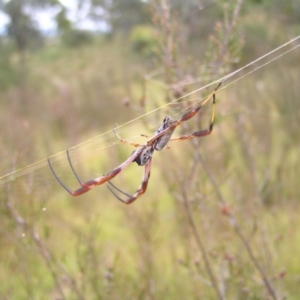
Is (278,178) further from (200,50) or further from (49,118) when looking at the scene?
(49,118)

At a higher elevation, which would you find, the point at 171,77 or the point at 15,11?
the point at 15,11

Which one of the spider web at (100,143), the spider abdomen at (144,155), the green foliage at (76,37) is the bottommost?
the spider abdomen at (144,155)

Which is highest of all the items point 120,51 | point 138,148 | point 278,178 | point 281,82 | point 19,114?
point 120,51

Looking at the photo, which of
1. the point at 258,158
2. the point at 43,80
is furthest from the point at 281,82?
the point at 43,80

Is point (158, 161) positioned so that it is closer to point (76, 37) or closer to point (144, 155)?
point (144, 155)

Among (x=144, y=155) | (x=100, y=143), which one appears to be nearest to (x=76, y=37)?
(x=100, y=143)

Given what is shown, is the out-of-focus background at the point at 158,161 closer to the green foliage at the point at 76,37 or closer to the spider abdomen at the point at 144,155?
the spider abdomen at the point at 144,155

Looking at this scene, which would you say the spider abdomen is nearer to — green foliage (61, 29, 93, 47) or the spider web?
the spider web

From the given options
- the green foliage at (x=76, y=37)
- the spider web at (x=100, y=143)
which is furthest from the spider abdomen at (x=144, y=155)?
the green foliage at (x=76, y=37)
